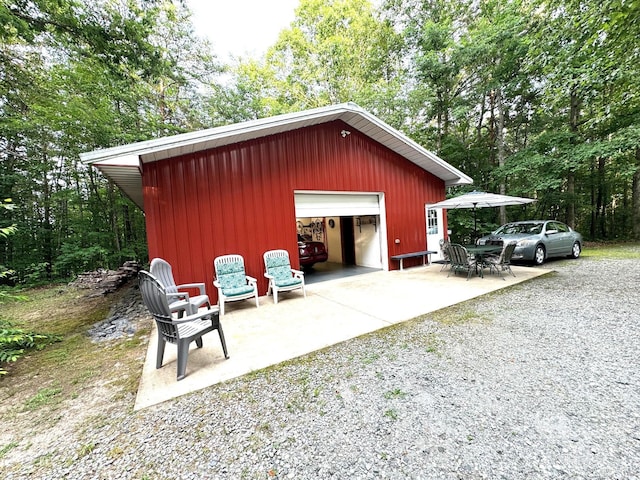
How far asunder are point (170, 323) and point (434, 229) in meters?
8.63

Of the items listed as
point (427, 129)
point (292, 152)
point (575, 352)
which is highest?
point (427, 129)

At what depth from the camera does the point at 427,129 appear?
13203 millimetres

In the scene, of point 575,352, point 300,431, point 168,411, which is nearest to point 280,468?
point 300,431

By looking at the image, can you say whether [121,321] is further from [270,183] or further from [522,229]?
[522,229]

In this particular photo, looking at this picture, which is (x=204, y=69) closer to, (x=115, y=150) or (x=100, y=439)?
(x=115, y=150)

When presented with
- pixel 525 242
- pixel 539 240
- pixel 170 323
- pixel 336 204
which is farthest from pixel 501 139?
pixel 170 323

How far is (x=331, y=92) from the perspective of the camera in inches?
601

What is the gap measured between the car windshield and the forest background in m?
2.74

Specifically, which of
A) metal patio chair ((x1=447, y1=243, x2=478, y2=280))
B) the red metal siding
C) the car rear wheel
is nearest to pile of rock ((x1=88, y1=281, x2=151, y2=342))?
the red metal siding

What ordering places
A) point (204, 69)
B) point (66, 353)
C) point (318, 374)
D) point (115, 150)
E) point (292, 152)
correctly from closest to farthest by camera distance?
1. point (318, 374)
2. point (66, 353)
3. point (115, 150)
4. point (292, 152)
5. point (204, 69)

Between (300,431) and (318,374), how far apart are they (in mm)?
704

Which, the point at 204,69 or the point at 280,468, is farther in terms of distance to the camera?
the point at 204,69

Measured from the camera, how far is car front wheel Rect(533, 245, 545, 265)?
23.5ft

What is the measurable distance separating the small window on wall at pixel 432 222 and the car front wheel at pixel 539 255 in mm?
2783
